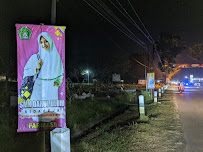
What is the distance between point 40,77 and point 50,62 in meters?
0.39

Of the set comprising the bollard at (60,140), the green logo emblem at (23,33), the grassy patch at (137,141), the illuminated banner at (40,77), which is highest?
the green logo emblem at (23,33)

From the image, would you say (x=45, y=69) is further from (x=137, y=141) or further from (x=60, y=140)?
(x=137, y=141)

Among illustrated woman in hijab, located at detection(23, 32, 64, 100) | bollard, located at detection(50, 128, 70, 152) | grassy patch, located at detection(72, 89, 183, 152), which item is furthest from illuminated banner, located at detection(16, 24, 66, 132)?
bollard, located at detection(50, 128, 70, 152)

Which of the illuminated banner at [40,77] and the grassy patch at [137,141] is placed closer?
the illuminated banner at [40,77]

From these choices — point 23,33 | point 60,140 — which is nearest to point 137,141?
point 60,140

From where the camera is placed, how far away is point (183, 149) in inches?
196

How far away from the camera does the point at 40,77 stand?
448 cm

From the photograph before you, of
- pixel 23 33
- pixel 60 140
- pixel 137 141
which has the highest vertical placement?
pixel 23 33

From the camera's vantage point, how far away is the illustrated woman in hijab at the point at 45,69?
4422mm

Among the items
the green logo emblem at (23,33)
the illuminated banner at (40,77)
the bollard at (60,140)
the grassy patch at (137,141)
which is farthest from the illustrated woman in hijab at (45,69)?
the grassy patch at (137,141)

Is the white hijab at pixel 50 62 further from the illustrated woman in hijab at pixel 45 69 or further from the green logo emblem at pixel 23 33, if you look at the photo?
the green logo emblem at pixel 23 33

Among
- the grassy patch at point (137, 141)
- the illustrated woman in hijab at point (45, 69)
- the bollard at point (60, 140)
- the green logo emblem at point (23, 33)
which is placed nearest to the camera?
the bollard at point (60, 140)

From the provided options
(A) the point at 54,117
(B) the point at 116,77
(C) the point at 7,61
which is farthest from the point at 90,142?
(B) the point at 116,77

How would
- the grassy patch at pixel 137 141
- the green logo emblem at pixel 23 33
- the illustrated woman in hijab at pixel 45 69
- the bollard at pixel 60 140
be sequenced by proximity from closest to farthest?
the bollard at pixel 60 140 → the green logo emblem at pixel 23 33 → the illustrated woman in hijab at pixel 45 69 → the grassy patch at pixel 137 141
